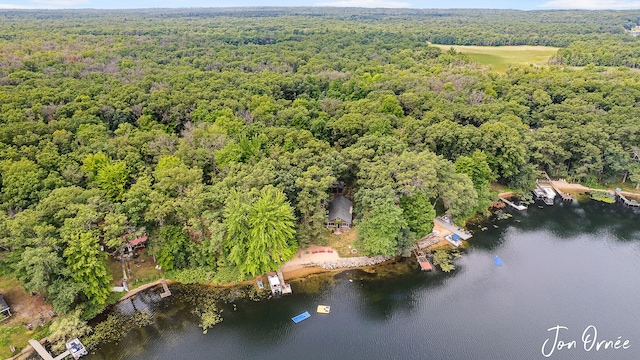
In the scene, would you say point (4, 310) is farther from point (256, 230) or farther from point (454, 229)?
point (454, 229)

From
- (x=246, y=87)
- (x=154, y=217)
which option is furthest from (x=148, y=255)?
(x=246, y=87)

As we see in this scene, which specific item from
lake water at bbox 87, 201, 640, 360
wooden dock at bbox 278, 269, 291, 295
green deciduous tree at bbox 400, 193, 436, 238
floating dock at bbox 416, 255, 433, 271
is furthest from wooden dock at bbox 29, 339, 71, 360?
green deciduous tree at bbox 400, 193, 436, 238

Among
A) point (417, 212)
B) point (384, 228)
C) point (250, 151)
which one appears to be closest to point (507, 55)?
point (417, 212)

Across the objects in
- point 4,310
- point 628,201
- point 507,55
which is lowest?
point 628,201

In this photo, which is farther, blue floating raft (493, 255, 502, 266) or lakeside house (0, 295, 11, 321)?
blue floating raft (493, 255, 502, 266)

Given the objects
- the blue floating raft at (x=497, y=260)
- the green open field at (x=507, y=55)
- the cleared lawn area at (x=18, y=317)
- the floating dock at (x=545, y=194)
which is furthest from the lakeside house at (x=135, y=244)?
the green open field at (x=507, y=55)

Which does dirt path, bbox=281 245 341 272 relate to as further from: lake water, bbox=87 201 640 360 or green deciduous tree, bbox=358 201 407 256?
green deciduous tree, bbox=358 201 407 256
